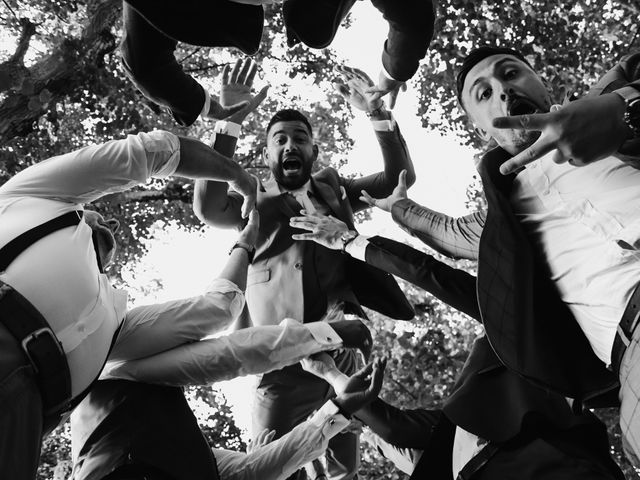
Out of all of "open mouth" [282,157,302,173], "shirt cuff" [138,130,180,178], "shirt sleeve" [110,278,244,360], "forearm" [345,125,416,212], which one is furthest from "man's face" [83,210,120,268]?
"forearm" [345,125,416,212]

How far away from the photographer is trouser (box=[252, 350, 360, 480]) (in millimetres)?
4031

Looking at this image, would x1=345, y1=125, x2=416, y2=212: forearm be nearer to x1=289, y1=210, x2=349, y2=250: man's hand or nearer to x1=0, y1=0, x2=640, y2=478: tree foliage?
x1=289, y1=210, x2=349, y2=250: man's hand

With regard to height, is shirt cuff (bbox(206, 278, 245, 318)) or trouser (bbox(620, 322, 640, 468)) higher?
shirt cuff (bbox(206, 278, 245, 318))

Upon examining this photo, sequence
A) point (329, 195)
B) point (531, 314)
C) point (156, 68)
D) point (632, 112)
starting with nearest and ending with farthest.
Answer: point (632, 112) → point (531, 314) → point (156, 68) → point (329, 195)

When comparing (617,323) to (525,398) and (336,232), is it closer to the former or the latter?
(525,398)

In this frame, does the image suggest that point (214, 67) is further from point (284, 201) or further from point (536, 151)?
point (536, 151)

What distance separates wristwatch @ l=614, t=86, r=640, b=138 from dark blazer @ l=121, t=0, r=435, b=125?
32.4 inches

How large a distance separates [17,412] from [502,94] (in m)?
2.34

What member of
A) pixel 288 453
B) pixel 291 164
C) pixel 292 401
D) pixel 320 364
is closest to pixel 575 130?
pixel 320 364

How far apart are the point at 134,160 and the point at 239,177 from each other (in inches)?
24.2

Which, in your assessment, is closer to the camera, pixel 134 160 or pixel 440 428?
pixel 134 160

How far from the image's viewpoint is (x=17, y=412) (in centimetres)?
200

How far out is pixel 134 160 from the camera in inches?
101

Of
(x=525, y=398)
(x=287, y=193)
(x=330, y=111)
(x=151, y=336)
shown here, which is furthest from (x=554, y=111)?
(x=330, y=111)
